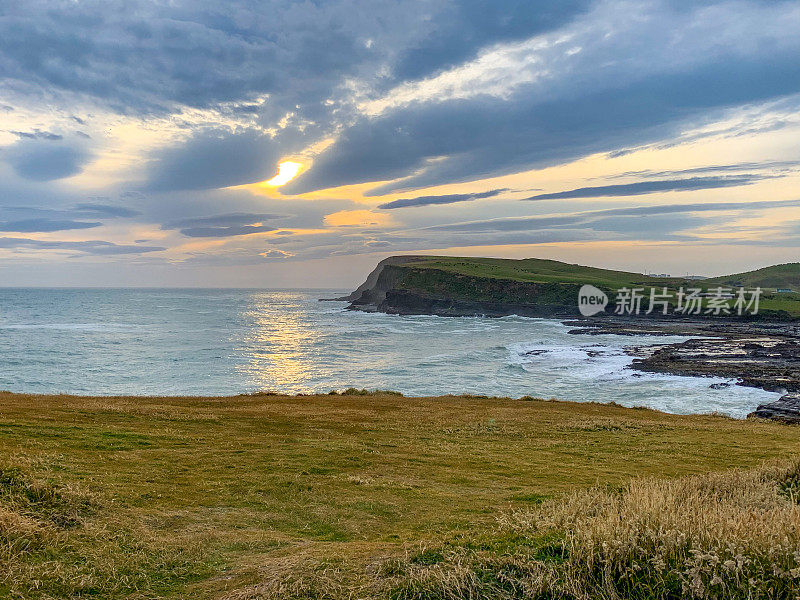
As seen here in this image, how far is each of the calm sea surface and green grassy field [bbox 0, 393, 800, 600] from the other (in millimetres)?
27377

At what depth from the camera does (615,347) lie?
91062mm

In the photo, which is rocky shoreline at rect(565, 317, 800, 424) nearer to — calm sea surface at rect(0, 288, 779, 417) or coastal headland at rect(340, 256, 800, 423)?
coastal headland at rect(340, 256, 800, 423)

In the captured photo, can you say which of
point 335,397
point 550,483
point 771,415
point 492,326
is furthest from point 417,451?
point 492,326

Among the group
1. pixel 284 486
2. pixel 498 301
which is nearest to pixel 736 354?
pixel 284 486

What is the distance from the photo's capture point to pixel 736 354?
79.8 meters

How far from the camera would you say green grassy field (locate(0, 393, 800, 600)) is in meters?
8.20

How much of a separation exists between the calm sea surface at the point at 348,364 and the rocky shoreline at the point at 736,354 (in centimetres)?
421

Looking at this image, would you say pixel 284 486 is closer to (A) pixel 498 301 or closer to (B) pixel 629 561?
(B) pixel 629 561

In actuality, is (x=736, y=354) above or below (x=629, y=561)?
below

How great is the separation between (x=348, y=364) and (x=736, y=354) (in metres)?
60.8

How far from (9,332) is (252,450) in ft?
412

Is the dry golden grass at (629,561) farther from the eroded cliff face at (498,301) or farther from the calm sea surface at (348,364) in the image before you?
the eroded cliff face at (498,301)

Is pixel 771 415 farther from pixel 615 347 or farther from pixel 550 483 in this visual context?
pixel 615 347

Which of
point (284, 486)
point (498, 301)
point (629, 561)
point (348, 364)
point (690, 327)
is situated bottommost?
point (348, 364)
